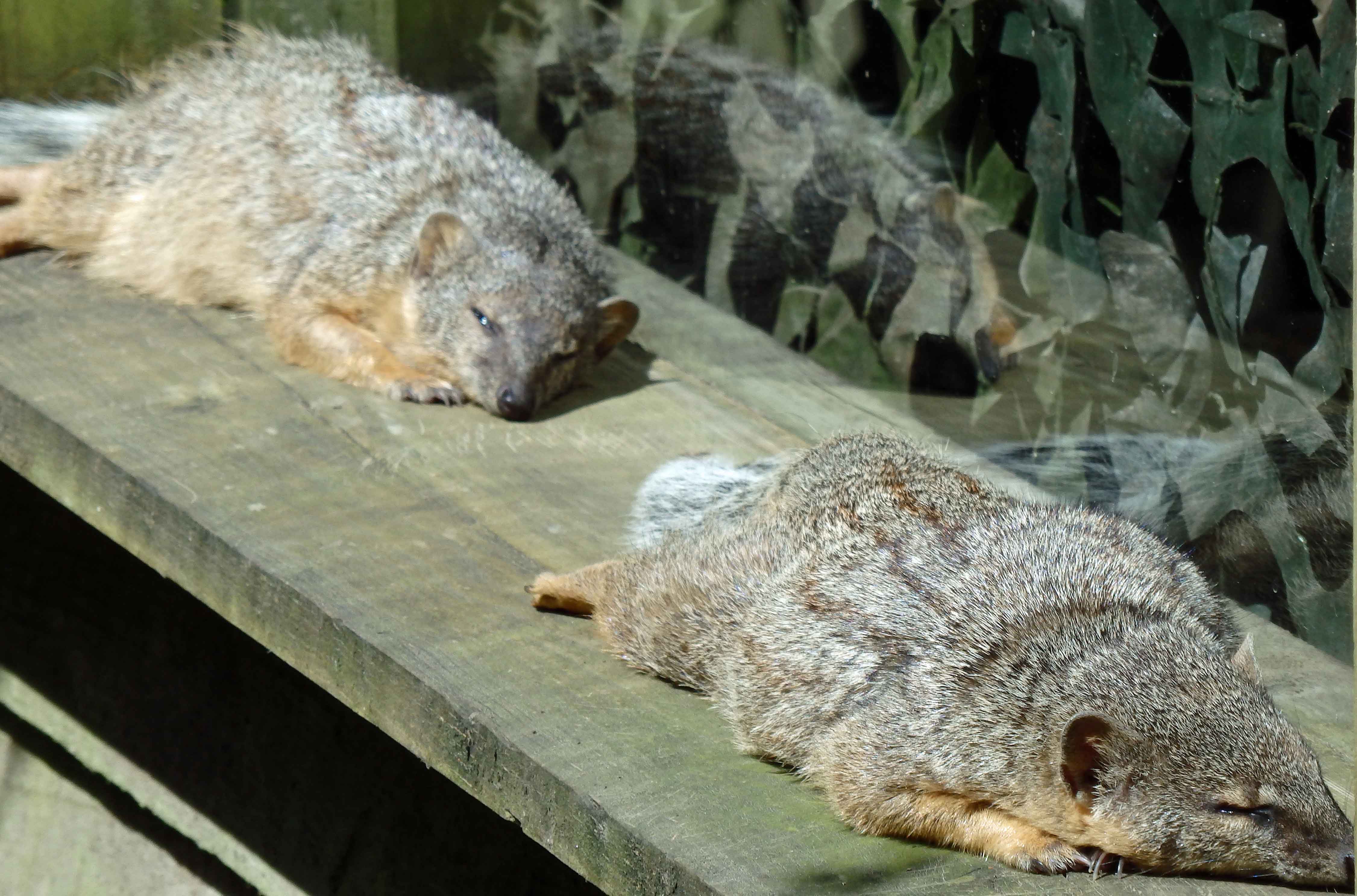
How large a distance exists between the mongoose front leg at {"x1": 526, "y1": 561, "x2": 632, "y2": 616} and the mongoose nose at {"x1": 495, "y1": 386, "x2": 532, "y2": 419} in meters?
1.29

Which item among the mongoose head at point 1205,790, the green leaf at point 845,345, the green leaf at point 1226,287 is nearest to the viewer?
the mongoose head at point 1205,790

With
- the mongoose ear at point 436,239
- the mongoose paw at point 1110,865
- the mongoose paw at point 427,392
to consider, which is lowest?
the mongoose paw at point 427,392

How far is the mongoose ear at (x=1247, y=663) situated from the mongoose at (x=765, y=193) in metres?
1.41

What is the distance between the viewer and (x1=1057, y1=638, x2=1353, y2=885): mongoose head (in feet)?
8.46

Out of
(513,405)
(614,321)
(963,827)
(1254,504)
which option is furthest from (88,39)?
(963,827)

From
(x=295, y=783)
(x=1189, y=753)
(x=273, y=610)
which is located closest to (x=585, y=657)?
(x=273, y=610)

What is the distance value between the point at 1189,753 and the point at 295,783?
2.82 metres

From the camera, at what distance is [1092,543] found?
3.13m

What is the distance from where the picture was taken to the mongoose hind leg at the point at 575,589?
3547mm

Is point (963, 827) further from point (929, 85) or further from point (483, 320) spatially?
point (483, 320)

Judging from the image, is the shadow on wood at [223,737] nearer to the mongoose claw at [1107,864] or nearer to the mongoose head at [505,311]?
the mongoose head at [505,311]

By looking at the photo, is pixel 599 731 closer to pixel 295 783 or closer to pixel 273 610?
pixel 273 610

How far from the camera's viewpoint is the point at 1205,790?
8.52 ft

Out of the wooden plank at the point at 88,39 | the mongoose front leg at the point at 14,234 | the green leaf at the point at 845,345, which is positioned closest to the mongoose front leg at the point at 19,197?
the mongoose front leg at the point at 14,234
